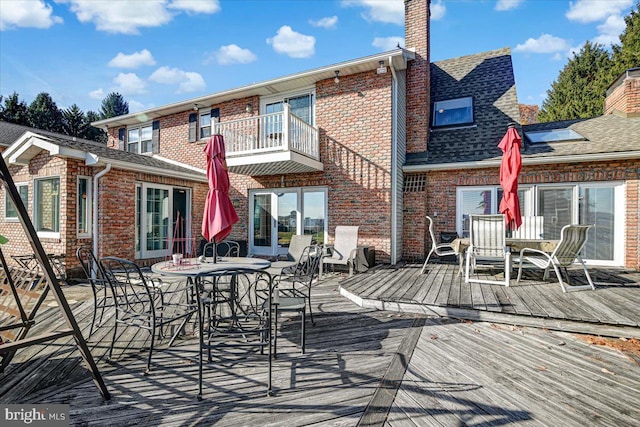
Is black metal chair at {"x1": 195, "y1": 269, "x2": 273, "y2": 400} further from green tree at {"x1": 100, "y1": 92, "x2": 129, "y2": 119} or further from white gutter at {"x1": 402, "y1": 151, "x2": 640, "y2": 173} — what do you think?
green tree at {"x1": 100, "y1": 92, "x2": 129, "y2": 119}

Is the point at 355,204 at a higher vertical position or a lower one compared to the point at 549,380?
higher

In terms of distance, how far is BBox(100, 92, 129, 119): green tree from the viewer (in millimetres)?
33844

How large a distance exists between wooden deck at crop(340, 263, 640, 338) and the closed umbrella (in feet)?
7.64

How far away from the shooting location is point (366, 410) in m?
2.17

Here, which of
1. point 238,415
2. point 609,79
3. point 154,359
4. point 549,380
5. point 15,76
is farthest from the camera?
point 15,76

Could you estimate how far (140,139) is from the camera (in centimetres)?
1230

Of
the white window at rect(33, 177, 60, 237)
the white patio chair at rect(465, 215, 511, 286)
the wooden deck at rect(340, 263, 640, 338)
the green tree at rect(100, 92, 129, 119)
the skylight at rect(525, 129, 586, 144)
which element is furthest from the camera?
the green tree at rect(100, 92, 129, 119)

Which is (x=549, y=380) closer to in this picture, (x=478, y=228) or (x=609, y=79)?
(x=478, y=228)

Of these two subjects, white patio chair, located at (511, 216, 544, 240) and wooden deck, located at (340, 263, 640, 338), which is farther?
white patio chair, located at (511, 216, 544, 240)

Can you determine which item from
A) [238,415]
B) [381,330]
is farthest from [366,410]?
[381,330]

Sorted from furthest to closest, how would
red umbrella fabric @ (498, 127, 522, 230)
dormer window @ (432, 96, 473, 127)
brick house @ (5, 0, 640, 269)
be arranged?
dormer window @ (432, 96, 473, 127), brick house @ (5, 0, 640, 269), red umbrella fabric @ (498, 127, 522, 230)

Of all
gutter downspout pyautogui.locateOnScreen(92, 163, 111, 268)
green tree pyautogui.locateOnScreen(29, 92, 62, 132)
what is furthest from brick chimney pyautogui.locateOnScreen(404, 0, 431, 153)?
green tree pyautogui.locateOnScreen(29, 92, 62, 132)

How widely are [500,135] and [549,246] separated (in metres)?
4.48

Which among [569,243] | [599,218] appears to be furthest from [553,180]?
[569,243]
